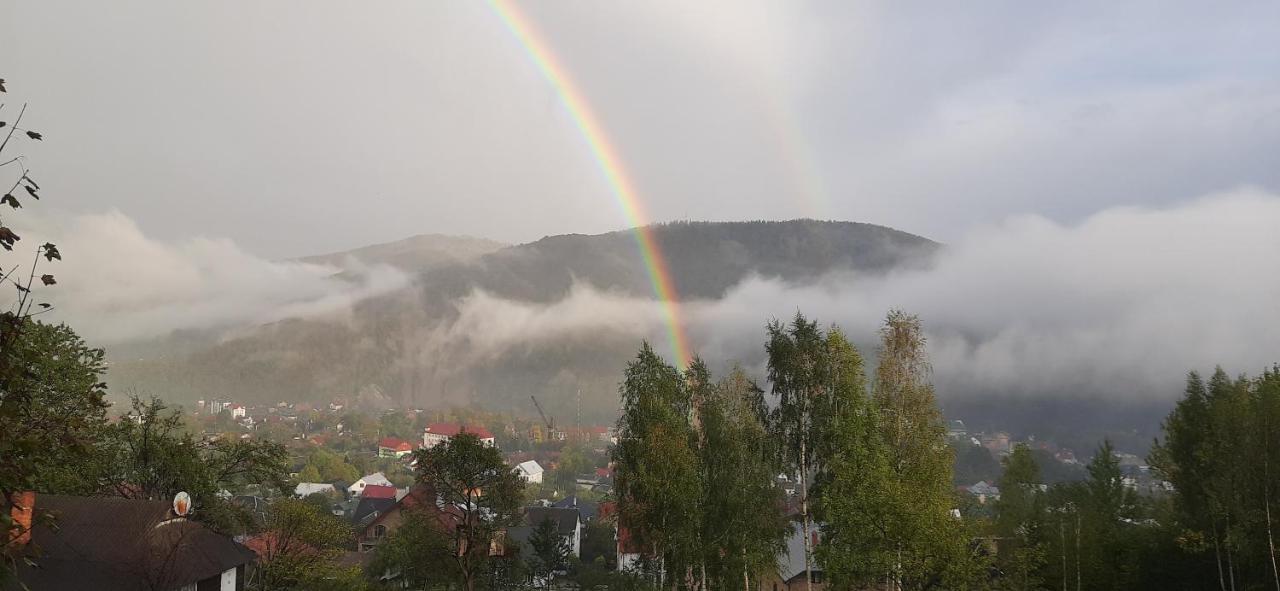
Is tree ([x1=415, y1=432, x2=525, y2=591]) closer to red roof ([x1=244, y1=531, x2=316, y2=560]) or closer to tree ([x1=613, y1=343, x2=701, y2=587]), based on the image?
red roof ([x1=244, y1=531, x2=316, y2=560])

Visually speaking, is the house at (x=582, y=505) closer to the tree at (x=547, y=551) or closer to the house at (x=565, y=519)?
the house at (x=565, y=519)

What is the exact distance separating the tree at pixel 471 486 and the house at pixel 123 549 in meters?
16.6

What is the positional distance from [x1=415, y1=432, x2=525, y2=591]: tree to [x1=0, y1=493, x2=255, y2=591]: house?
16.6 meters

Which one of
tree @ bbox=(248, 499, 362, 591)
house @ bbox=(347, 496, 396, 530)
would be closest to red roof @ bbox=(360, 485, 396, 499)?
house @ bbox=(347, 496, 396, 530)

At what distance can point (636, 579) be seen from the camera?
40.0m

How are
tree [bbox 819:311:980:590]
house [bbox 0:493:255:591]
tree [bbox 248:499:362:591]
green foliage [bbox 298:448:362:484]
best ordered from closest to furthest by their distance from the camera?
house [bbox 0:493:255:591] → tree [bbox 819:311:980:590] → tree [bbox 248:499:362:591] → green foliage [bbox 298:448:362:484]

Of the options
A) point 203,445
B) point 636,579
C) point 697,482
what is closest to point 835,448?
point 697,482

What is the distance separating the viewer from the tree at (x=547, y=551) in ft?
222

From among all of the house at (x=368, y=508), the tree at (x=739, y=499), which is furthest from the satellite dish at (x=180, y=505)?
the house at (x=368, y=508)

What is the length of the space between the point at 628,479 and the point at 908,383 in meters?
15.4

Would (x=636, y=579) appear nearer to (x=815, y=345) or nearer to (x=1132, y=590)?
(x=815, y=345)

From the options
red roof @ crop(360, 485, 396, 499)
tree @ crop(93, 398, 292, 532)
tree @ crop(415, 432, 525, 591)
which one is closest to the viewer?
tree @ crop(93, 398, 292, 532)

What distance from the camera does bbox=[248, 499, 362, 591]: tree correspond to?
3784 cm

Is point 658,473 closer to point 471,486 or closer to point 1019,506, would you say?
point 471,486
